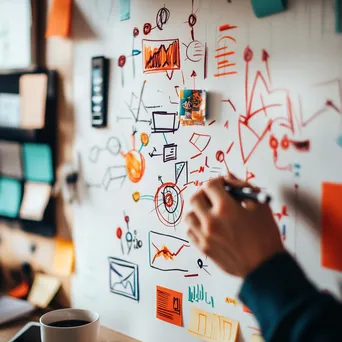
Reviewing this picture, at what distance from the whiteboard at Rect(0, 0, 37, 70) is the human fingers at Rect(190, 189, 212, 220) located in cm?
69

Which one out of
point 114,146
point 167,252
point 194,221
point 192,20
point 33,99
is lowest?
point 167,252

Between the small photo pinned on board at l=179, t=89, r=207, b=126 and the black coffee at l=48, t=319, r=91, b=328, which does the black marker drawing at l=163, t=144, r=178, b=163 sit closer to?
the small photo pinned on board at l=179, t=89, r=207, b=126

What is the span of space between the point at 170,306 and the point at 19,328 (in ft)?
→ 1.31

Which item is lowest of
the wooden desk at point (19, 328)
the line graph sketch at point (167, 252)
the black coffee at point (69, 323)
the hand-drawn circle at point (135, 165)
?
the wooden desk at point (19, 328)

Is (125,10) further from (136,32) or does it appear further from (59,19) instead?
(59,19)

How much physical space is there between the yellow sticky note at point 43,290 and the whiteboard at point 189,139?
0.07 meters

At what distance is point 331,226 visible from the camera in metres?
0.71

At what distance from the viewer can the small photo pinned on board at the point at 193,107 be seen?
33.0 inches

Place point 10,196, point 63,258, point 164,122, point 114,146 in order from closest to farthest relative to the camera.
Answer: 1. point 164,122
2. point 114,146
3. point 63,258
4. point 10,196

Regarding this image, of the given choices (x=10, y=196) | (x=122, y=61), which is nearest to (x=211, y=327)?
(x=122, y=61)

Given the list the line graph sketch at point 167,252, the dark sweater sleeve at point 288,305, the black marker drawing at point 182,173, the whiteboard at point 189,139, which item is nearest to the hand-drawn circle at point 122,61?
the whiteboard at point 189,139

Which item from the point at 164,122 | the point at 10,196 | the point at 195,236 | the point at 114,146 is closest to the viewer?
the point at 195,236

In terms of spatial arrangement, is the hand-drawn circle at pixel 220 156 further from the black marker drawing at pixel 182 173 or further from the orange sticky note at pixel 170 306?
the orange sticky note at pixel 170 306

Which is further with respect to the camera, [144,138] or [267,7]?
[144,138]
